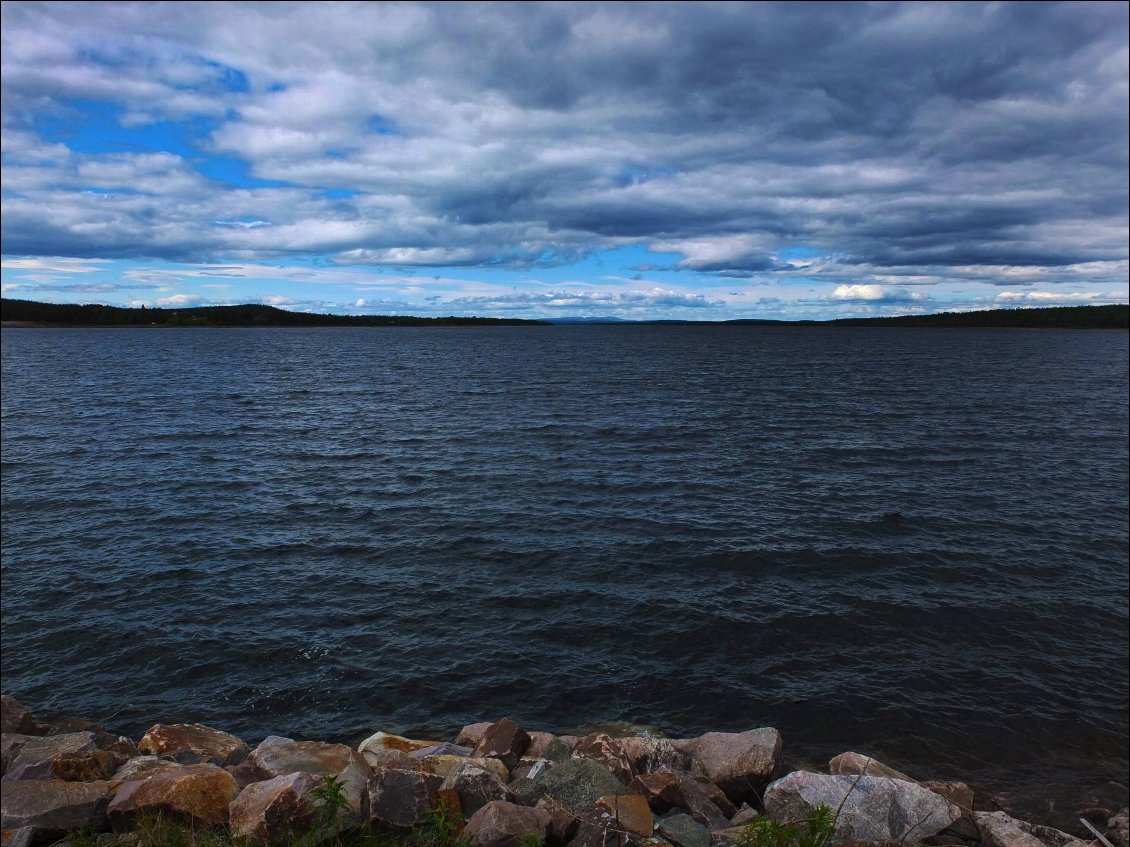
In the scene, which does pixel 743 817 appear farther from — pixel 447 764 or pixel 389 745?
pixel 389 745

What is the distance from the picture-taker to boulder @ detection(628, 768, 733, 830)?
10.1m

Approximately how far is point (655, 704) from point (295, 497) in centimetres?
2037

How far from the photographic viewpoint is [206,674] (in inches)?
660

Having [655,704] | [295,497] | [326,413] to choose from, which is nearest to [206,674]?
[655,704]

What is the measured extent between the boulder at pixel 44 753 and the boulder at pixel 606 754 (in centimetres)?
776

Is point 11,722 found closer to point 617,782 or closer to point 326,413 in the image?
point 617,782

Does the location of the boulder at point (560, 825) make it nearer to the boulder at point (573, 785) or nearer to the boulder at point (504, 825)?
the boulder at point (504, 825)

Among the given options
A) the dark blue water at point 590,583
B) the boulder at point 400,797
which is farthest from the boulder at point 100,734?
the boulder at point 400,797

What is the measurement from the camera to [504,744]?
11828 millimetres

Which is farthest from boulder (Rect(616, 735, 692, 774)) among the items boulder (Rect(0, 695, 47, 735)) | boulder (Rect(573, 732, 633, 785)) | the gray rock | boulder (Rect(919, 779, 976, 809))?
boulder (Rect(0, 695, 47, 735))

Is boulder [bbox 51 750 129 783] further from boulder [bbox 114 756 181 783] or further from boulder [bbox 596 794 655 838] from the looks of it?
boulder [bbox 596 794 655 838]

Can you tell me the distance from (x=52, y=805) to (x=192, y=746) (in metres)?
3.47

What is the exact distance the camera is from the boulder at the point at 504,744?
37.8ft

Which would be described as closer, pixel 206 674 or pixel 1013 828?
pixel 1013 828
